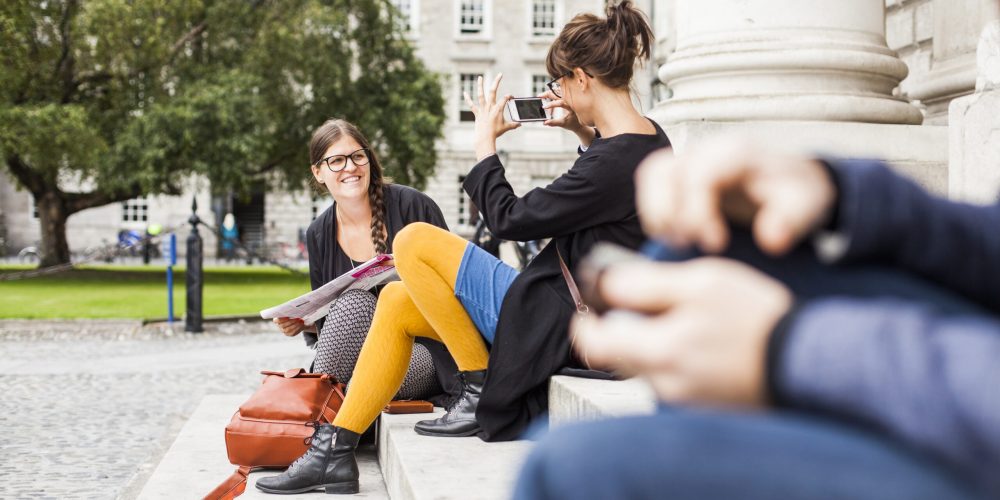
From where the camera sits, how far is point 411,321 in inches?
142

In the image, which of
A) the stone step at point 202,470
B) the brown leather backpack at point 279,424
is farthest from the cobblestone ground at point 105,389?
the brown leather backpack at point 279,424

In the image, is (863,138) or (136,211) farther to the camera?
(136,211)

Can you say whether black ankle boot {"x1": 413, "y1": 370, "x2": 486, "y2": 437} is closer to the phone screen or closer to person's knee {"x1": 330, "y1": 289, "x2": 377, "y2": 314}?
person's knee {"x1": 330, "y1": 289, "x2": 377, "y2": 314}

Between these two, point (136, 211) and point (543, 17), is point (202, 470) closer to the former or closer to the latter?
point (543, 17)

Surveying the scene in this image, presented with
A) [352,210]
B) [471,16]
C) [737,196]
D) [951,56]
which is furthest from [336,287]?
[471,16]

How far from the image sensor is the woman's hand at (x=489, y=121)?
141 inches

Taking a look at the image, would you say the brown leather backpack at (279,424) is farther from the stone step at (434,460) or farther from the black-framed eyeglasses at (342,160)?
the black-framed eyeglasses at (342,160)

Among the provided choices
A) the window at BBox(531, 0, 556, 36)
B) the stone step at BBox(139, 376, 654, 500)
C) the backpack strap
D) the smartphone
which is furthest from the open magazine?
the window at BBox(531, 0, 556, 36)

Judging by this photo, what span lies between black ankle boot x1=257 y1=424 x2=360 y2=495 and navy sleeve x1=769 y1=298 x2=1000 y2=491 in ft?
8.49

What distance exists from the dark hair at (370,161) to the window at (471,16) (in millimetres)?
38662

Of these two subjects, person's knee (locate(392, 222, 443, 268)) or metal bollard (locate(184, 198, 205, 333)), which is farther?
metal bollard (locate(184, 198, 205, 333))

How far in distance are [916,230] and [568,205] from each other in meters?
2.19

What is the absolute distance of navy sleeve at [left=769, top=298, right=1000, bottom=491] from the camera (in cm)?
84

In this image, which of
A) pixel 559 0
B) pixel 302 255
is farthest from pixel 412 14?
pixel 302 255
